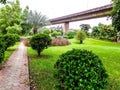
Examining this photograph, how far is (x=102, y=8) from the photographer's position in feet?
137

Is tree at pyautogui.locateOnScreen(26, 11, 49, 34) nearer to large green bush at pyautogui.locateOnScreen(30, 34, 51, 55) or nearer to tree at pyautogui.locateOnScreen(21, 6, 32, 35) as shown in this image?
tree at pyautogui.locateOnScreen(21, 6, 32, 35)

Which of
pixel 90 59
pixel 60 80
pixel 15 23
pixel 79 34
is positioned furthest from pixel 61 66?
pixel 15 23

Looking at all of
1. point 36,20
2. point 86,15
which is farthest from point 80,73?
point 86,15

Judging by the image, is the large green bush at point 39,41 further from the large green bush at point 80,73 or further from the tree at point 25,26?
the tree at point 25,26

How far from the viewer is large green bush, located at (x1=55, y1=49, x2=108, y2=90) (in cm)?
567

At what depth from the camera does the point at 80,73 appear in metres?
5.71

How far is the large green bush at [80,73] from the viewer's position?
5672 mm

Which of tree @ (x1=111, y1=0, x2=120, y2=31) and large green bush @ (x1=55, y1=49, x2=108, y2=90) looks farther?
tree @ (x1=111, y1=0, x2=120, y2=31)

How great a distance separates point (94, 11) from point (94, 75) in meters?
40.5

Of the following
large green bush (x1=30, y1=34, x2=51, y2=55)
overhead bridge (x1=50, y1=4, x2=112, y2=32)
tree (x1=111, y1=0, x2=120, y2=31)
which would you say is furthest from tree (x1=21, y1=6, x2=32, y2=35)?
tree (x1=111, y1=0, x2=120, y2=31)

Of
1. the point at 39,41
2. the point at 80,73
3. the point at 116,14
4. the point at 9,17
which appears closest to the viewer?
the point at 80,73

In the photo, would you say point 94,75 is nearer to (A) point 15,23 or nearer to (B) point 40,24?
(B) point 40,24

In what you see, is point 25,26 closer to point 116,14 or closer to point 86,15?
point 86,15

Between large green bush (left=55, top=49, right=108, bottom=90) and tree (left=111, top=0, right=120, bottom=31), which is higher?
tree (left=111, top=0, right=120, bottom=31)
